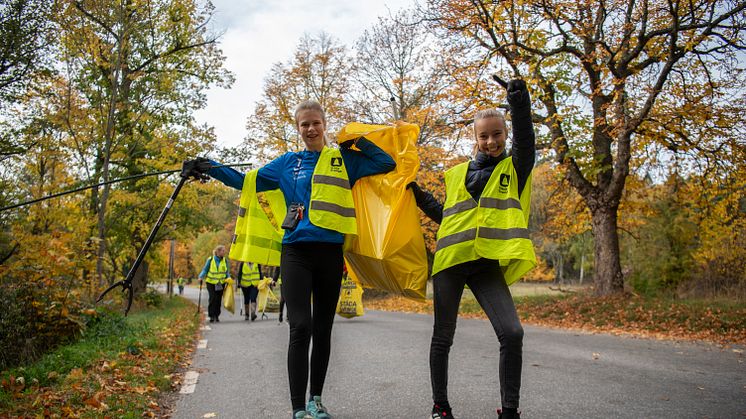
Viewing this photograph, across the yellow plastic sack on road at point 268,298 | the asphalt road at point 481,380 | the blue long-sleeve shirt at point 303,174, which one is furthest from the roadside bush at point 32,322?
the yellow plastic sack on road at point 268,298

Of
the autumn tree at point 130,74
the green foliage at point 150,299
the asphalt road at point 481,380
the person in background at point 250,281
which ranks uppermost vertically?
the autumn tree at point 130,74

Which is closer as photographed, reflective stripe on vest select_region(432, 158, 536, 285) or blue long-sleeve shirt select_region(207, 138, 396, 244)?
reflective stripe on vest select_region(432, 158, 536, 285)

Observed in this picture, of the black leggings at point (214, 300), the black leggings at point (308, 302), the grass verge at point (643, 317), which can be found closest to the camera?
the black leggings at point (308, 302)

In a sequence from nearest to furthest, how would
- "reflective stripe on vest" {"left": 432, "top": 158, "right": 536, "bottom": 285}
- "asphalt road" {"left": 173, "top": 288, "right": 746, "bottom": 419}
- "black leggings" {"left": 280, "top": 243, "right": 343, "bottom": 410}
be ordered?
"reflective stripe on vest" {"left": 432, "top": 158, "right": 536, "bottom": 285} → "black leggings" {"left": 280, "top": 243, "right": 343, "bottom": 410} → "asphalt road" {"left": 173, "top": 288, "right": 746, "bottom": 419}

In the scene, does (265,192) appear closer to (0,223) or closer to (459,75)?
(0,223)

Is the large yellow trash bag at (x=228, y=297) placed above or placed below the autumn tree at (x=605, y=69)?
below

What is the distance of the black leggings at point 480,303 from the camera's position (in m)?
3.30

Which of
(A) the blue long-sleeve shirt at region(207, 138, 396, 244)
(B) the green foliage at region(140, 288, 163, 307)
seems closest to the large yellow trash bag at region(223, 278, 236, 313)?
(B) the green foliage at region(140, 288, 163, 307)

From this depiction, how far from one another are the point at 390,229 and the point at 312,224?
2.57 ft

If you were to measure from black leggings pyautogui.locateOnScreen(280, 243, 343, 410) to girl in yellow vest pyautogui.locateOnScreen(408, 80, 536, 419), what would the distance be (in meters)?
0.73

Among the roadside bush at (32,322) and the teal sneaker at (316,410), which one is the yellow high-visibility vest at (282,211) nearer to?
the teal sneaker at (316,410)

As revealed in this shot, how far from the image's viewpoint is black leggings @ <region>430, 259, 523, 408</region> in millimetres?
3303

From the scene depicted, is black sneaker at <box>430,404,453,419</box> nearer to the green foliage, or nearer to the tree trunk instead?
the tree trunk

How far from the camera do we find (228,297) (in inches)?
498
